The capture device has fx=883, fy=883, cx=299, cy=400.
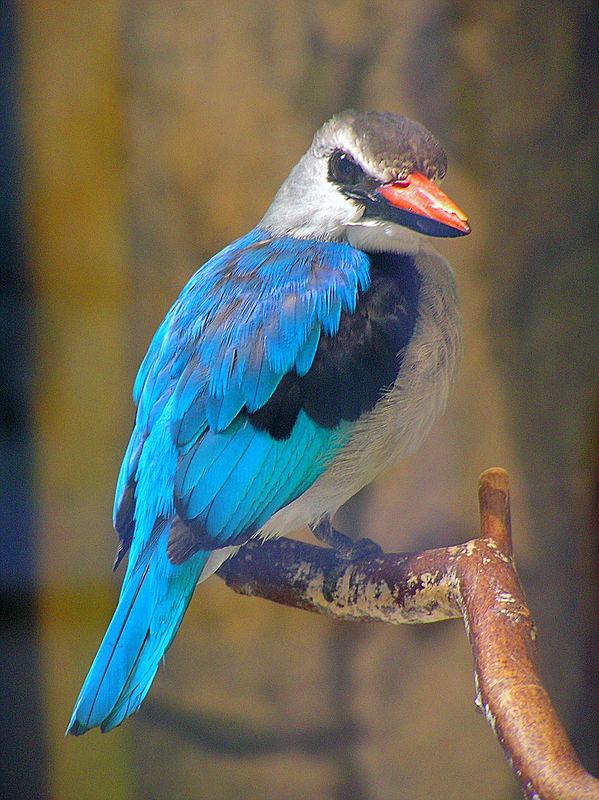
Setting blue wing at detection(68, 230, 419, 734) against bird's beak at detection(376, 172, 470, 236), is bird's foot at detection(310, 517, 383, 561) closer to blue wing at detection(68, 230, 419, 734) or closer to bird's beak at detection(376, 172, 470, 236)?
Result: blue wing at detection(68, 230, 419, 734)

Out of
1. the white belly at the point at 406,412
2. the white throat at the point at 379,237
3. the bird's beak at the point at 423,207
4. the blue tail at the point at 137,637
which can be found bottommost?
the blue tail at the point at 137,637

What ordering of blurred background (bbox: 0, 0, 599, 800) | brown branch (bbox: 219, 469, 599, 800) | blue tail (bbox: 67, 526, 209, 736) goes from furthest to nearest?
blurred background (bbox: 0, 0, 599, 800), blue tail (bbox: 67, 526, 209, 736), brown branch (bbox: 219, 469, 599, 800)

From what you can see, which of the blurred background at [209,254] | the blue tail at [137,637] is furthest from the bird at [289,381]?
the blurred background at [209,254]

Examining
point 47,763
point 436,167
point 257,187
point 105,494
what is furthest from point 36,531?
point 436,167

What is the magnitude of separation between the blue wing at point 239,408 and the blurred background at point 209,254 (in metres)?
0.17

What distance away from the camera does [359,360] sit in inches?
35.0

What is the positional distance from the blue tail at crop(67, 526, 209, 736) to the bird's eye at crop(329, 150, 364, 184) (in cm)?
40

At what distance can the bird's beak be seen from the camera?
0.84 meters

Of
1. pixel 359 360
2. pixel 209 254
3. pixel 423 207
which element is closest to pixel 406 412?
pixel 359 360

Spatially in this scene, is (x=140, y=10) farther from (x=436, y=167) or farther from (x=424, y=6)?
(x=436, y=167)

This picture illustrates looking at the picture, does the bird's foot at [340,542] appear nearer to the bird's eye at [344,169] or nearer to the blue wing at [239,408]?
the blue wing at [239,408]

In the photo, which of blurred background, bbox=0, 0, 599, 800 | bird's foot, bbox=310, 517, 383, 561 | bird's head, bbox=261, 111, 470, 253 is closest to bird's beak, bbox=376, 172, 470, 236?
bird's head, bbox=261, 111, 470, 253

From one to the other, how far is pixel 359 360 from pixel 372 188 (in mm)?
172

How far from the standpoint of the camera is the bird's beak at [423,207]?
2.76ft
